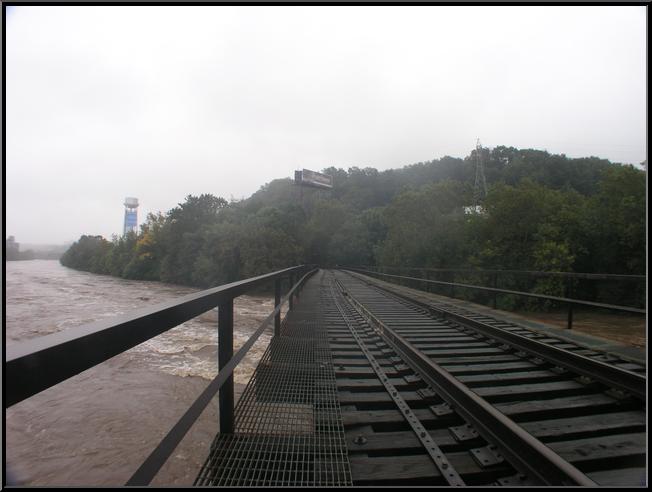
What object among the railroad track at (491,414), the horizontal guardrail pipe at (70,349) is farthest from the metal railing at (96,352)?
the railroad track at (491,414)

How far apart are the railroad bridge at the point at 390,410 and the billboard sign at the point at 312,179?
76.5 metres

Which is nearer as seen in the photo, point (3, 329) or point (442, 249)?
point (3, 329)

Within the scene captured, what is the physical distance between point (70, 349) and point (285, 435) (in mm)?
1764

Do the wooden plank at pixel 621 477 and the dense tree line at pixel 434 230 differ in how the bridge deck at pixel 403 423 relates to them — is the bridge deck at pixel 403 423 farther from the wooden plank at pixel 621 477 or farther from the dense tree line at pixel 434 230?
the dense tree line at pixel 434 230

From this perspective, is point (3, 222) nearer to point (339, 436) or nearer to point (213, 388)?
point (213, 388)

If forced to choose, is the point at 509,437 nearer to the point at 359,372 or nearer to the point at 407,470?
the point at 407,470

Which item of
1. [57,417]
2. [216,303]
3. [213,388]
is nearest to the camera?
[213,388]

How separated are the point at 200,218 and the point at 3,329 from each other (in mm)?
62476

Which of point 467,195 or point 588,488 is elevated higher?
point 467,195

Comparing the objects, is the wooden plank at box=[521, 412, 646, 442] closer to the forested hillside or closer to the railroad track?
the railroad track

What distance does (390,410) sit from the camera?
109 inches

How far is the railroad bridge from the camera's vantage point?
3.84 ft

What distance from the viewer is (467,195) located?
27.8 metres

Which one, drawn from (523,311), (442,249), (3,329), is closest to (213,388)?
(3,329)
